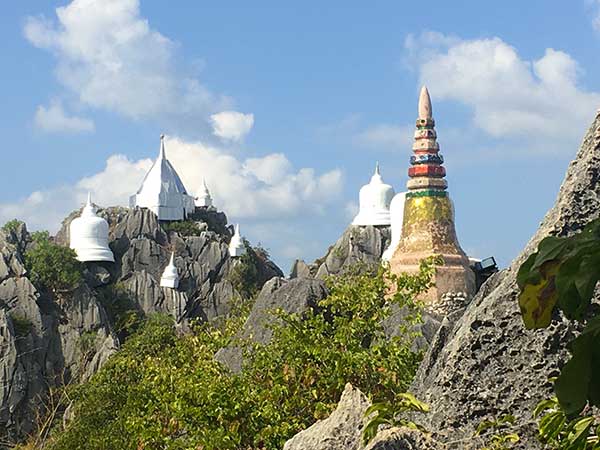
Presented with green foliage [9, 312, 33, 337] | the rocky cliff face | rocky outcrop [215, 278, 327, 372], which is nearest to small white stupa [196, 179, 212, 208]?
the rocky cliff face

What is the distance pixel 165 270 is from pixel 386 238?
9.49 m

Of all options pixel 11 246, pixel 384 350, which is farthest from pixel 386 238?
pixel 384 350

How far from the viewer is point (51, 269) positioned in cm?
3656

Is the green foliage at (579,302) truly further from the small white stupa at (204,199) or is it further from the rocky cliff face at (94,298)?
the small white stupa at (204,199)

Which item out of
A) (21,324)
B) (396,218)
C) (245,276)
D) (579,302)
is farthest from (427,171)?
(579,302)

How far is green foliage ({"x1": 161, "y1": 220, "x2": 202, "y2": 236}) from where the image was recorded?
4488 cm

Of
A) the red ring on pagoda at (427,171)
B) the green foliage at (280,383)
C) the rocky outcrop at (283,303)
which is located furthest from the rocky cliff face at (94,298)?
the green foliage at (280,383)

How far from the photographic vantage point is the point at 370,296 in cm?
889

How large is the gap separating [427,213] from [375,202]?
17.8 m

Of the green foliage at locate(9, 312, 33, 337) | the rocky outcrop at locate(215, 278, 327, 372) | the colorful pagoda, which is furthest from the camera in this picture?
the green foliage at locate(9, 312, 33, 337)

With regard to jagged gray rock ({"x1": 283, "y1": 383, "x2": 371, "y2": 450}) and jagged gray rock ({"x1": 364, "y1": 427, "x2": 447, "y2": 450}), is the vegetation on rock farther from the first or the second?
jagged gray rock ({"x1": 283, "y1": 383, "x2": 371, "y2": 450})

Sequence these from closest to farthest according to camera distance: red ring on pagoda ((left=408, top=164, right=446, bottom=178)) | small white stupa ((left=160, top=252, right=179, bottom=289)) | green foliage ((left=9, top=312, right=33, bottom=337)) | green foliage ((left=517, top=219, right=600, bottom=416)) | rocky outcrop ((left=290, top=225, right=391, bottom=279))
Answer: green foliage ((left=517, top=219, right=600, bottom=416)) → red ring on pagoda ((left=408, top=164, right=446, bottom=178)) → green foliage ((left=9, top=312, right=33, bottom=337)) → rocky outcrop ((left=290, top=225, right=391, bottom=279)) → small white stupa ((left=160, top=252, right=179, bottom=289))

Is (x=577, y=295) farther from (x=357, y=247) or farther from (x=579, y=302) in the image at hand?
(x=357, y=247)

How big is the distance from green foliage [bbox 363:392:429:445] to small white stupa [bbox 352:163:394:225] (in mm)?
38078
